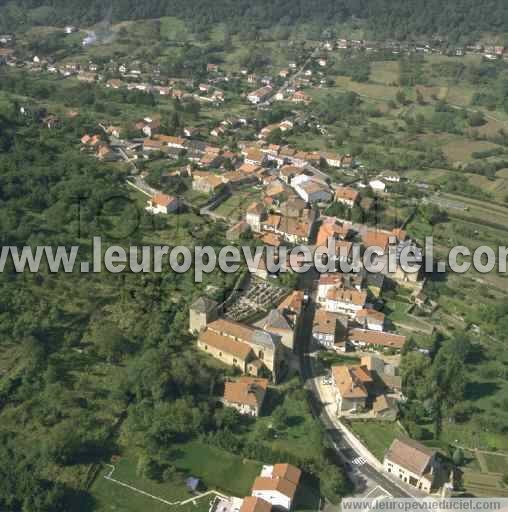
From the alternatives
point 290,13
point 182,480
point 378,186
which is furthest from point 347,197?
point 290,13

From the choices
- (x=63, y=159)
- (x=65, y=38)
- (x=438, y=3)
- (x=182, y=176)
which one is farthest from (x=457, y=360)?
(x=438, y=3)

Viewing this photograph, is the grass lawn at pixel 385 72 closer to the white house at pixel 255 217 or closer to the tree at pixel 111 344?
the white house at pixel 255 217

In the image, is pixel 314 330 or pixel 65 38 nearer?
pixel 314 330

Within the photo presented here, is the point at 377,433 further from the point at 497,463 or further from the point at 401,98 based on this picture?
the point at 401,98

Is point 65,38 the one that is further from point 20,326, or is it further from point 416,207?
point 20,326

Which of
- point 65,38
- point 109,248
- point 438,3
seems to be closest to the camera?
point 109,248

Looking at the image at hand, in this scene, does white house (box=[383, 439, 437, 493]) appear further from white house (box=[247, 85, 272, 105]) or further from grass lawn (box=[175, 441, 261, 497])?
white house (box=[247, 85, 272, 105])

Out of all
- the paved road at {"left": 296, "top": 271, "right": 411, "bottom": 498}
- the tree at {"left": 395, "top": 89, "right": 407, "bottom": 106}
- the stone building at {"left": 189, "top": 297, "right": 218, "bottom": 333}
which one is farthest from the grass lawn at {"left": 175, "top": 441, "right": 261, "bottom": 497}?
the tree at {"left": 395, "top": 89, "right": 407, "bottom": 106}
